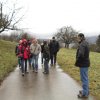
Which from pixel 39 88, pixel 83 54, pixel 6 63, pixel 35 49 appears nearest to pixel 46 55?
pixel 35 49

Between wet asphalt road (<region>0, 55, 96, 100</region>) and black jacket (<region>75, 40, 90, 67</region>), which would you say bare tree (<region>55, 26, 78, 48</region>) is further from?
black jacket (<region>75, 40, 90, 67</region>)

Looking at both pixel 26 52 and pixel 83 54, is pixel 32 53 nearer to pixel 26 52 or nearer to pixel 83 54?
pixel 26 52

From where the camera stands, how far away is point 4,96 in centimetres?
1079

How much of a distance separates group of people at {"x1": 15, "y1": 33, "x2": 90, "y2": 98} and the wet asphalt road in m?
0.70

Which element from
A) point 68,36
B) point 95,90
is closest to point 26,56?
point 95,90

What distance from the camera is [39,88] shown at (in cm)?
1226

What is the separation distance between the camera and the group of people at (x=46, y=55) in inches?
414

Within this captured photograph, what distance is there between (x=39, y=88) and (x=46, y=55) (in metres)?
4.83

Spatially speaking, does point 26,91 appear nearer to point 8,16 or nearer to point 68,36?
point 8,16

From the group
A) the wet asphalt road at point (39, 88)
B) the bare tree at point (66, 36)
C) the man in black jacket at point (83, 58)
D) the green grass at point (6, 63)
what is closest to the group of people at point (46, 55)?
the man in black jacket at point (83, 58)

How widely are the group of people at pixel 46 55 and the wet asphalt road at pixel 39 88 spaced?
2.31 feet

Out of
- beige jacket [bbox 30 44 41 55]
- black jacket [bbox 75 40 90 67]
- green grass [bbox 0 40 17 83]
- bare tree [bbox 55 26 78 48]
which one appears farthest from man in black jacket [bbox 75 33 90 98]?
bare tree [bbox 55 26 78 48]

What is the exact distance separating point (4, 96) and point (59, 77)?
5093mm

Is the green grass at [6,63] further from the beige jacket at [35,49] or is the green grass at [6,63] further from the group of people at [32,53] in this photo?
the beige jacket at [35,49]
